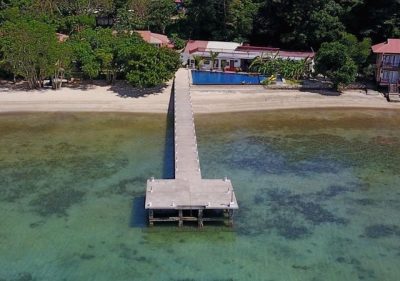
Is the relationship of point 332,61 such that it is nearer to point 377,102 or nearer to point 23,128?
point 377,102

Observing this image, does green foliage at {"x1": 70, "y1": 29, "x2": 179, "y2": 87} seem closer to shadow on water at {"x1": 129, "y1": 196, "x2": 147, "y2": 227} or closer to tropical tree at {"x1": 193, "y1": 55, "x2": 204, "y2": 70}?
tropical tree at {"x1": 193, "y1": 55, "x2": 204, "y2": 70}

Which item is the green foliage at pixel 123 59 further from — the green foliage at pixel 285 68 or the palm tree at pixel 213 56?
the green foliage at pixel 285 68

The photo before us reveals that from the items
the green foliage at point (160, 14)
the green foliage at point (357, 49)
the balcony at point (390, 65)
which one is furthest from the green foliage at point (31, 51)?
the balcony at point (390, 65)

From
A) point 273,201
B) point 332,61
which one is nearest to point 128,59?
point 332,61

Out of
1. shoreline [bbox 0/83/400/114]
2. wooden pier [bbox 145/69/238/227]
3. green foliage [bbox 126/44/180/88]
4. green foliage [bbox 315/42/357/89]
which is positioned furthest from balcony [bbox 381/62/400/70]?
wooden pier [bbox 145/69/238/227]

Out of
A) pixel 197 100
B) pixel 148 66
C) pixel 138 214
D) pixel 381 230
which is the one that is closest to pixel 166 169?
pixel 138 214
